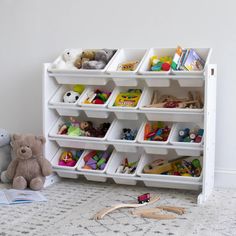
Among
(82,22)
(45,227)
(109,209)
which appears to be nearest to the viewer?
(45,227)

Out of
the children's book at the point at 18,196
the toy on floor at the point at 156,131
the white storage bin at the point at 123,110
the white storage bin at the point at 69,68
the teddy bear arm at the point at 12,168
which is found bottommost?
the children's book at the point at 18,196

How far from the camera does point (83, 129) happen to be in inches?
113

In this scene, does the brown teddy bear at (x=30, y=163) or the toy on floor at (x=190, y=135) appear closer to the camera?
the toy on floor at (x=190, y=135)

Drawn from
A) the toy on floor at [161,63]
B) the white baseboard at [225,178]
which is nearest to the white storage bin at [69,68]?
the toy on floor at [161,63]

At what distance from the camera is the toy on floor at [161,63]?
103 inches

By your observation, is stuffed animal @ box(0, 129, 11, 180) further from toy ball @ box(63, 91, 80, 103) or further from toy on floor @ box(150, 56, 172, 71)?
toy on floor @ box(150, 56, 172, 71)

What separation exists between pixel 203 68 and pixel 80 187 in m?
0.98

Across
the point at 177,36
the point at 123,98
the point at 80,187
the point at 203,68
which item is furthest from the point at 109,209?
the point at 177,36

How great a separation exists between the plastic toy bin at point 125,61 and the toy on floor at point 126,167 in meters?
0.48

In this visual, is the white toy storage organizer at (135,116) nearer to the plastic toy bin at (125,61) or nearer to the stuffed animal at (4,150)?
the plastic toy bin at (125,61)

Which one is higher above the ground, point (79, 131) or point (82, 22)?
point (82, 22)

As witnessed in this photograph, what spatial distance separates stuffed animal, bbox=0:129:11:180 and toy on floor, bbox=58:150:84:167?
1.18ft

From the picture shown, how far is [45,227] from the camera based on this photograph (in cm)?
207

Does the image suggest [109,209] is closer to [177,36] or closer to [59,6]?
[177,36]
